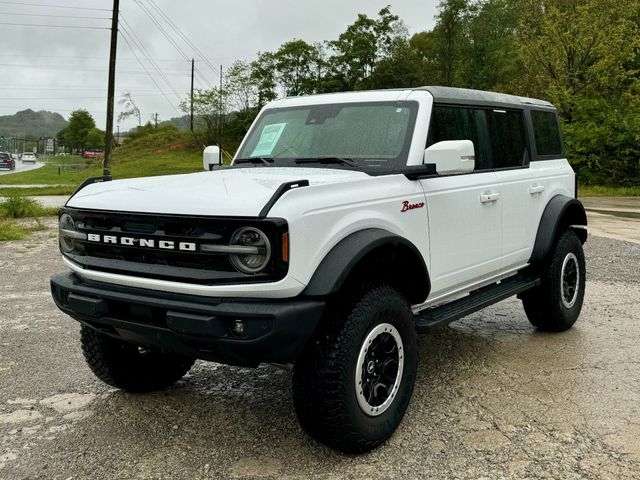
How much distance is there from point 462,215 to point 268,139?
1.50 m

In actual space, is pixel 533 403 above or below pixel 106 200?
below

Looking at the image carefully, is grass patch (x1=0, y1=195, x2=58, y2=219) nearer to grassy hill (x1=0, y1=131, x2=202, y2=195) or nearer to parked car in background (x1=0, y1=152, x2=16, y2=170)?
grassy hill (x1=0, y1=131, x2=202, y2=195)

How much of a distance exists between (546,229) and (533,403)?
5.39 ft

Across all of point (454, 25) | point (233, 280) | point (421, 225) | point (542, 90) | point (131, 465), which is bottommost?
point (131, 465)

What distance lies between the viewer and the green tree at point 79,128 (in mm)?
126875

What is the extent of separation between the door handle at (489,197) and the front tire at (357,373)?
3.96 feet

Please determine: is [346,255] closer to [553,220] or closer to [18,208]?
[553,220]

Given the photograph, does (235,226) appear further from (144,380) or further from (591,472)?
(591,472)

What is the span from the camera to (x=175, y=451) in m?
3.24

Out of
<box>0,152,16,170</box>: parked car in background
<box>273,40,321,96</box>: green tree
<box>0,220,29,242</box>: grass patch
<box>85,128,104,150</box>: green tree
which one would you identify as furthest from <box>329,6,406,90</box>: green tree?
<box>85,128,104,150</box>: green tree

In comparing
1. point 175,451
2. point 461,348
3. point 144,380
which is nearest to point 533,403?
point 461,348

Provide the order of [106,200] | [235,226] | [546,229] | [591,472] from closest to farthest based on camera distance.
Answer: [235,226]
[591,472]
[106,200]
[546,229]

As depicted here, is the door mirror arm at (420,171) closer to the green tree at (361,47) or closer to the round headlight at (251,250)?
the round headlight at (251,250)

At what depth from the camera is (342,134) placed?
161 inches
